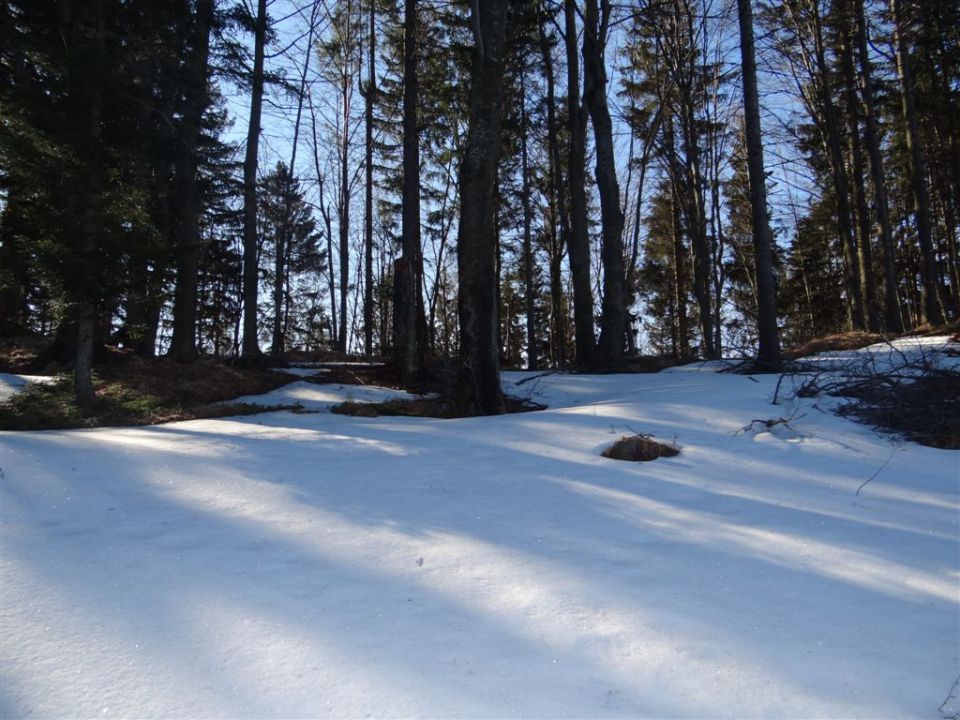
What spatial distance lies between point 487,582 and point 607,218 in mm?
9927

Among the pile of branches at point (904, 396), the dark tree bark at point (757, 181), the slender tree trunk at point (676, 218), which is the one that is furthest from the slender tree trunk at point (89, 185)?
the slender tree trunk at point (676, 218)

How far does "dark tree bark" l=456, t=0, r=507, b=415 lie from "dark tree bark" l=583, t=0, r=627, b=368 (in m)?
4.54

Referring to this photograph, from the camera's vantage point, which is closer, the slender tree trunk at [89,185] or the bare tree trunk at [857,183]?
the slender tree trunk at [89,185]

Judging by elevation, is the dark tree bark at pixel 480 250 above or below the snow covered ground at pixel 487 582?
above

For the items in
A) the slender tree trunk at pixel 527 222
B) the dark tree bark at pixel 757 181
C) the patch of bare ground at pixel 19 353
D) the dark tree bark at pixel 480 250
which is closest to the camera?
the dark tree bark at pixel 480 250

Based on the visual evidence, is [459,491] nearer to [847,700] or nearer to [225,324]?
[847,700]

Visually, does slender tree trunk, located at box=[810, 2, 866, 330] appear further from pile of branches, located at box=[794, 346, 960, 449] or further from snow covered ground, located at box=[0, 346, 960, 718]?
snow covered ground, located at box=[0, 346, 960, 718]

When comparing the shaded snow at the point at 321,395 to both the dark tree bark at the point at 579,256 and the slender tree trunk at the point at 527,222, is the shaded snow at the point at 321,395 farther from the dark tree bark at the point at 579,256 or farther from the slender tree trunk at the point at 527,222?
the slender tree trunk at the point at 527,222

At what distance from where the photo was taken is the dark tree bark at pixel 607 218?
10797mm

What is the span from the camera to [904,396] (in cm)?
474

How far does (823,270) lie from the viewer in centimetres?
2612

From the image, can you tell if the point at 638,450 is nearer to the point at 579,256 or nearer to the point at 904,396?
the point at 904,396

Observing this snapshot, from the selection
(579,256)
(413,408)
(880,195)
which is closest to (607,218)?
(579,256)

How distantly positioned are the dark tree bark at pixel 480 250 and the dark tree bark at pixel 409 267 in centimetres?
379
